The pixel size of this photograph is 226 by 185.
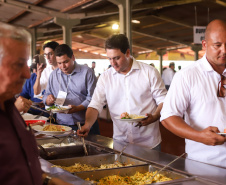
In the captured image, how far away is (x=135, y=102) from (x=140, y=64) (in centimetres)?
34

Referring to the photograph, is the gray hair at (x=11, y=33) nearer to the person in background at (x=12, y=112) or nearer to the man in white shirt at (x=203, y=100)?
the person in background at (x=12, y=112)

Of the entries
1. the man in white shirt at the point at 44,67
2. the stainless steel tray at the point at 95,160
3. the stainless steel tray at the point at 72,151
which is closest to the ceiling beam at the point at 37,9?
the man in white shirt at the point at 44,67

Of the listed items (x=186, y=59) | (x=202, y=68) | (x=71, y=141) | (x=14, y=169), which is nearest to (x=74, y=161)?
(x=71, y=141)

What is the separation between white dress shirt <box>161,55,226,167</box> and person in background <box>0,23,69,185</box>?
1.20 meters

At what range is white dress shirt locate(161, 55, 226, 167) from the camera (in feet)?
6.02

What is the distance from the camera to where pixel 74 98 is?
3.19 metres

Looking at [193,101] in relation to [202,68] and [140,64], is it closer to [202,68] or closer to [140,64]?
[202,68]

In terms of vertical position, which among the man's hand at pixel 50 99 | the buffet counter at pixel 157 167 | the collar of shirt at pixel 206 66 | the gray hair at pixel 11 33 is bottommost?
the buffet counter at pixel 157 167

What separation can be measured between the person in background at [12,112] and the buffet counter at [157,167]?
1.92ft

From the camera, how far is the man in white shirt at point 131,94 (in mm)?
2533

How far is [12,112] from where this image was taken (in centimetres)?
88

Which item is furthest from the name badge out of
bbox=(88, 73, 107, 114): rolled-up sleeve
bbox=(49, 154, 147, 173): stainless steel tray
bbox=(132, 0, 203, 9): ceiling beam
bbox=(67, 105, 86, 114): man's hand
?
bbox=(132, 0, 203, 9): ceiling beam

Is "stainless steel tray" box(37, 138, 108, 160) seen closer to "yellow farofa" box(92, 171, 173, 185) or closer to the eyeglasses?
"yellow farofa" box(92, 171, 173, 185)

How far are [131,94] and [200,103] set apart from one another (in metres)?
0.82
